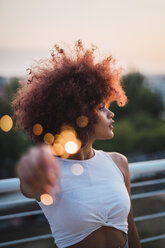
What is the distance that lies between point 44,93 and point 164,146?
43.2 metres

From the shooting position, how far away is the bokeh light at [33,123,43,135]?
1429 mm

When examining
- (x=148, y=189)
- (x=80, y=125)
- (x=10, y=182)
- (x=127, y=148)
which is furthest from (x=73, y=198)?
(x=127, y=148)

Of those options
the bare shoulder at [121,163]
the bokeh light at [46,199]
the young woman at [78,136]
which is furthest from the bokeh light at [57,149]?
the bare shoulder at [121,163]

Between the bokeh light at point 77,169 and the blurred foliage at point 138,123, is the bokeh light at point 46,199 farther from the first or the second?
the blurred foliage at point 138,123

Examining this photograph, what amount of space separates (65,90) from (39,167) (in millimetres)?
525

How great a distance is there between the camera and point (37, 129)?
1.45 meters

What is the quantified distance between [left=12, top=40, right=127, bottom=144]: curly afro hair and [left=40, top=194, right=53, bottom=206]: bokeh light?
1.05ft

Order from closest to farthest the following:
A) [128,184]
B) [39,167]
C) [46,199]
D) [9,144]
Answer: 1. [39,167]
2. [46,199]
3. [128,184]
4. [9,144]

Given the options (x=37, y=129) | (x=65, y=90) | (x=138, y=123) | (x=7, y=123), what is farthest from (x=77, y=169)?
(x=138, y=123)

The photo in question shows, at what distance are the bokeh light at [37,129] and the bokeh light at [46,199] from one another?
34cm

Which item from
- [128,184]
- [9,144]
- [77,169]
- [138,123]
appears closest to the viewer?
[77,169]

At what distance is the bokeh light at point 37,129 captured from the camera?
56.2 inches

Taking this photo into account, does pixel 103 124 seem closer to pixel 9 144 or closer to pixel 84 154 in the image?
pixel 84 154

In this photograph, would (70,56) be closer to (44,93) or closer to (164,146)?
(44,93)
